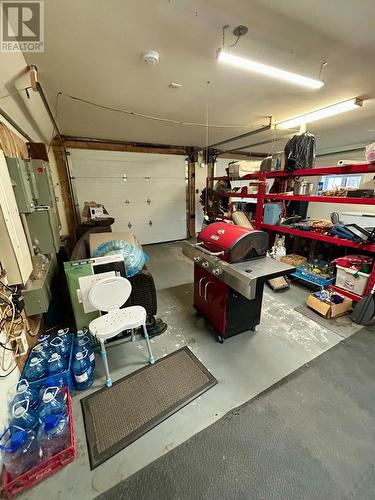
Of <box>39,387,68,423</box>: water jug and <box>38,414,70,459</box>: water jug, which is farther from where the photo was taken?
<box>39,387,68,423</box>: water jug

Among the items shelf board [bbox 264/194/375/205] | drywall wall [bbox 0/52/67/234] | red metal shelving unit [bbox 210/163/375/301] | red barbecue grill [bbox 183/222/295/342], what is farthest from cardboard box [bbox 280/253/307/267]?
drywall wall [bbox 0/52/67/234]

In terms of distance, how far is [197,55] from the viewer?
6.59 feet

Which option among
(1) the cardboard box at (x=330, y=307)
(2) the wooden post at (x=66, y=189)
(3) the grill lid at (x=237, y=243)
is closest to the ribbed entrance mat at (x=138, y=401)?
(3) the grill lid at (x=237, y=243)

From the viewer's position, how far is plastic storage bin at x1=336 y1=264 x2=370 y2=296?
Answer: 2.56m

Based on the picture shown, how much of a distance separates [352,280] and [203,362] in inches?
89.4

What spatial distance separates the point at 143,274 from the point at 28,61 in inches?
95.3

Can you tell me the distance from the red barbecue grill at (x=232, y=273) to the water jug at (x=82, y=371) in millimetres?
1277

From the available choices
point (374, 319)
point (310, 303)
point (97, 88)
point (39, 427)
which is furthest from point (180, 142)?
point (39, 427)

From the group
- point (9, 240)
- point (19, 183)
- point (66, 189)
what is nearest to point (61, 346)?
point (9, 240)

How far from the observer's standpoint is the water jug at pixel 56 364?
1.63 metres

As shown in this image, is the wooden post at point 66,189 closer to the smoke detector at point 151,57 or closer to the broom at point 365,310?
the smoke detector at point 151,57

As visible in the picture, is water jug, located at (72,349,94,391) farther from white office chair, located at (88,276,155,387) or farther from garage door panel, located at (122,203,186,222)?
garage door panel, located at (122,203,186,222)

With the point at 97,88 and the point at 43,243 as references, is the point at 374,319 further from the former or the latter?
the point at 97,88

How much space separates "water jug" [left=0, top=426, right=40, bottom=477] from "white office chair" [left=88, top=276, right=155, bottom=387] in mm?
563
